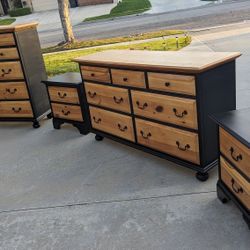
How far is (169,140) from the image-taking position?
368 cm

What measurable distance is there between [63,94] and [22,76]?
27.2 inches

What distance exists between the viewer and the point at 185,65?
326 cm

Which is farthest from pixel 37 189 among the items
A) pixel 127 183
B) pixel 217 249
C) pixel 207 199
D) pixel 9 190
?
pixel 217 249

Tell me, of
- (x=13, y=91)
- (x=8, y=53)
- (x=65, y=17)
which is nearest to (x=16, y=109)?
(x=13, y=91)

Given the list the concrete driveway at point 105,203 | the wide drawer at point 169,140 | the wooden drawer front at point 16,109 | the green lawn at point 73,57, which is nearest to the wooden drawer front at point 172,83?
the wide drawer at point 169,140

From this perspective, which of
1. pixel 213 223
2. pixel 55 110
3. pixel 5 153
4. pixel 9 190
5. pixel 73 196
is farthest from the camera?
pixel 55 110

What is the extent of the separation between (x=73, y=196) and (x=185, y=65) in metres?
1.56

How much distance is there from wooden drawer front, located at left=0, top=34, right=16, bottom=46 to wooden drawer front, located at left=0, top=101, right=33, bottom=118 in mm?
837

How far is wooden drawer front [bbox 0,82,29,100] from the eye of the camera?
17.4 ft

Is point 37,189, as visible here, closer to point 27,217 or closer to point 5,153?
point 27,217

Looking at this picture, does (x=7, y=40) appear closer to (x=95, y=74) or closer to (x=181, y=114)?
(x=95, y=74)

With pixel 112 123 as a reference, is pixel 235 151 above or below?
above

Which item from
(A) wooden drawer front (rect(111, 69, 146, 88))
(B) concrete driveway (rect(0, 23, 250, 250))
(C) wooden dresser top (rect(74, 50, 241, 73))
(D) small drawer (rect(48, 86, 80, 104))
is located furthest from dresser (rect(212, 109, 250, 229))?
(D) small drawer (rect(48, 86, 80, 104))

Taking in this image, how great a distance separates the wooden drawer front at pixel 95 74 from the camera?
13.5ft
